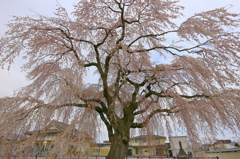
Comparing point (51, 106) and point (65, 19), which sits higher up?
point (65, 19)

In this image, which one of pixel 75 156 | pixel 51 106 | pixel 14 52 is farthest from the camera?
pixel 14 52

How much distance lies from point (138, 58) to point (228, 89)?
8.91 ft

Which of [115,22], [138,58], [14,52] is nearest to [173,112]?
[138,58]

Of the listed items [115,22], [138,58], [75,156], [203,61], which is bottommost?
[75,156]

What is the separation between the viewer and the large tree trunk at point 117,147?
3.58m

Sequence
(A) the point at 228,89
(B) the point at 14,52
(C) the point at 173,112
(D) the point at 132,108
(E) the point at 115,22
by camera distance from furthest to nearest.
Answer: (E) the point at 115,22 → (D) the point at 132,108 → (C) the point at 173,112 → (B) the point at 14,52 → (A) the point at 228,89

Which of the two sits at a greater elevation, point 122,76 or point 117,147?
point 122,76

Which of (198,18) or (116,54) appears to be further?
(116,54)

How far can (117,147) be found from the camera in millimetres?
3674

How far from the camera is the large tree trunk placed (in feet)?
11.7

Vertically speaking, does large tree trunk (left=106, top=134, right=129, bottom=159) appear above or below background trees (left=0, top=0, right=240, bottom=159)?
below

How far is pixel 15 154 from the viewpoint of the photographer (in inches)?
119

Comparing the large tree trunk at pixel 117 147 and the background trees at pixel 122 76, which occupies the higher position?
the background trees at pixel 122 76

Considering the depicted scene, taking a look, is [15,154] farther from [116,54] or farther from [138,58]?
[138,58]
